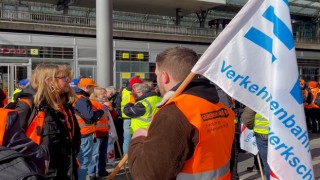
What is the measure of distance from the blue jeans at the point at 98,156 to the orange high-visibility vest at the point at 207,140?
477 centimetres

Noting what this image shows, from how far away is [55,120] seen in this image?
3.72m

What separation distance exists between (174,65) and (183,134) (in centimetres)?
46

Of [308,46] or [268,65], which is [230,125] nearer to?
[268,65]

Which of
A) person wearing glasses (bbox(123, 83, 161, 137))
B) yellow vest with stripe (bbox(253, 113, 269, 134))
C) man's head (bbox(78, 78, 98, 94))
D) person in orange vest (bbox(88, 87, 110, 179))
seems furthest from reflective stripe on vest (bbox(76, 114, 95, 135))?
yellow vest with stripe (bbox(253, 113, 269, 134))

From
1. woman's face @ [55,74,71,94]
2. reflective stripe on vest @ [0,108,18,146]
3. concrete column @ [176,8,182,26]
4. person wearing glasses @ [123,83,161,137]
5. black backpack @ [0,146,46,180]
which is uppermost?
concrete column @ [176,8,182,26]

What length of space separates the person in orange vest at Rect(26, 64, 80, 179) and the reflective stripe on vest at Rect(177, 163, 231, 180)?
1669 millimetres

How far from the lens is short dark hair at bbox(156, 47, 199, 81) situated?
2492 millimetres

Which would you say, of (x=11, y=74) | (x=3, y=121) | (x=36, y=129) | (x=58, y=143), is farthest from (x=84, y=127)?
(x=11, y=74)

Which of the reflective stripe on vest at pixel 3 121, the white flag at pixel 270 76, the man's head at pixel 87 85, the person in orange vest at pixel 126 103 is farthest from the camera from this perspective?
the person in orange vest at pixel 126 103

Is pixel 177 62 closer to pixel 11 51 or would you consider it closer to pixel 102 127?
pixel 102 127

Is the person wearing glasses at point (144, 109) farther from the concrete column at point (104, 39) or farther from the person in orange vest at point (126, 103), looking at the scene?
the concrete column at point (104, 39)

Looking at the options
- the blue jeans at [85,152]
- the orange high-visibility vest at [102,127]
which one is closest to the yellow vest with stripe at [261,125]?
the blue jeans at [85,152]

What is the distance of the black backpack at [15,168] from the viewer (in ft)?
4.60

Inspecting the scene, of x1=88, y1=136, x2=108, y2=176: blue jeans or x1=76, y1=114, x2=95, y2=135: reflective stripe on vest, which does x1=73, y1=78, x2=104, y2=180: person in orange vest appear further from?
x1=88, y1=136, x2=108, y2=176: blue jeans
